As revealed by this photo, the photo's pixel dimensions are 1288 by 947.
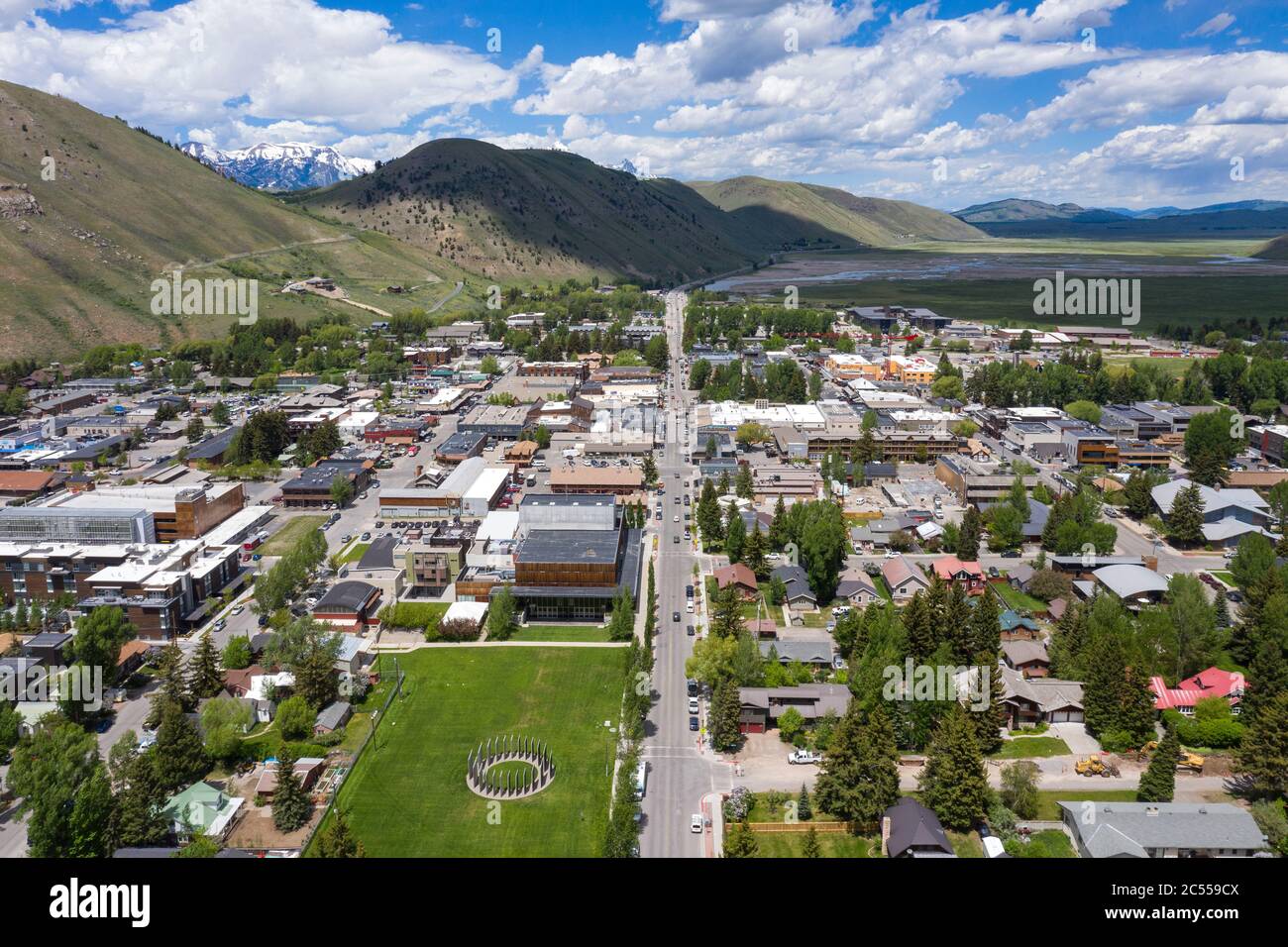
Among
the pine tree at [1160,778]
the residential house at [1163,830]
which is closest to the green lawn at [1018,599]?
the pine tree at [1160,778]

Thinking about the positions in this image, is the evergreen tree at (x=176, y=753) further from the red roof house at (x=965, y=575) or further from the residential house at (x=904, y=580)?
the red roof house at (x=965, y=575)

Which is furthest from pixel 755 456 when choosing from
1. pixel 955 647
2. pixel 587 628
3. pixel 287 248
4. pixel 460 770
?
pixel 287 248

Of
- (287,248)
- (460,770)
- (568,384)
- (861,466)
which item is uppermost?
(287,248)

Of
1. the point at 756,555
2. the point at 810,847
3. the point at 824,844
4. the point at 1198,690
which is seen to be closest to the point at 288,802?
the point at 810,847

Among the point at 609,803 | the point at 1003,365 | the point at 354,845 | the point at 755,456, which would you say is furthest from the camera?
the point at 1003,365

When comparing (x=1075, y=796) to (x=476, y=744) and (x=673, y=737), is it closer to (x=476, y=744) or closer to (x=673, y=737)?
(x=673, y=737)

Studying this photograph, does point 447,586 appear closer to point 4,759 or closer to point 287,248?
point 4,759
